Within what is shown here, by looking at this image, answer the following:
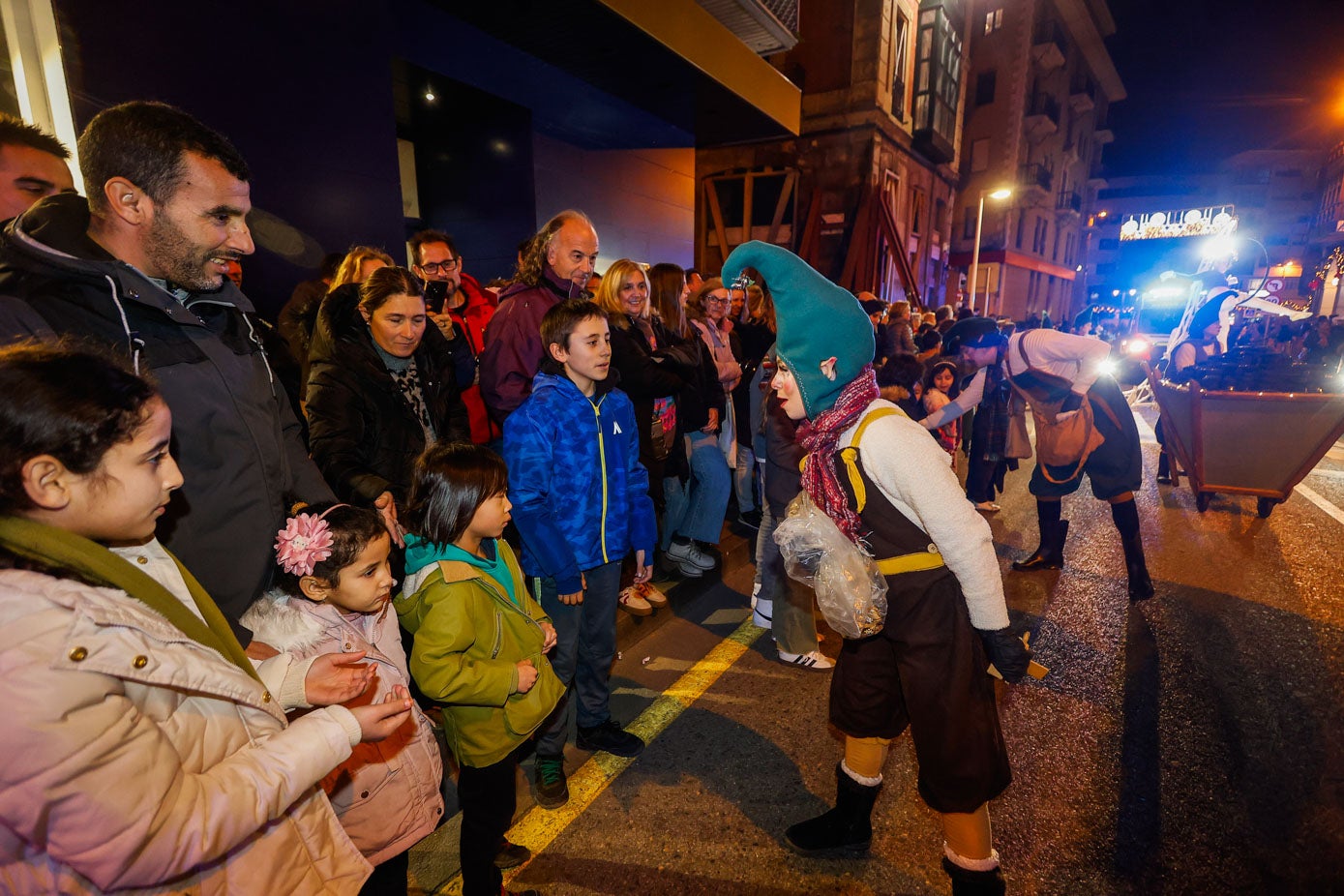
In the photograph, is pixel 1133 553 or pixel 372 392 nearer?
pixel 372 392

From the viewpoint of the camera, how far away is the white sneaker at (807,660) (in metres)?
3.58

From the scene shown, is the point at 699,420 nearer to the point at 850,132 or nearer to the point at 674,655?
the point at 674,655

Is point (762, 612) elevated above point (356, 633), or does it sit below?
below

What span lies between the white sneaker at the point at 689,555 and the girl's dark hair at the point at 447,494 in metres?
2.90

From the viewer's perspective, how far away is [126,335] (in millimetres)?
1563

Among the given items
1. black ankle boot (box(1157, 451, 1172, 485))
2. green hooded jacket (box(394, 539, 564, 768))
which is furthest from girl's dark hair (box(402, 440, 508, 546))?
black ankle boot (box(1157, 451, 1172, 485))

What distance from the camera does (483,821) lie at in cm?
204

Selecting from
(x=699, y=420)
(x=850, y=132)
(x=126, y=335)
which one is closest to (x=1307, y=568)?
(x=699, y=420)

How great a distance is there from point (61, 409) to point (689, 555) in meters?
4.05

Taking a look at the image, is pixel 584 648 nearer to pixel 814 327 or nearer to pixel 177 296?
pixel 814 327

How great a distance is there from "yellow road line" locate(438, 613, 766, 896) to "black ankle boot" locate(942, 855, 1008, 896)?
1.41 metres

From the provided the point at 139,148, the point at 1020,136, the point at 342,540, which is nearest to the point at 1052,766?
the point at 342,540

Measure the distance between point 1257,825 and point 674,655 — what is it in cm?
267

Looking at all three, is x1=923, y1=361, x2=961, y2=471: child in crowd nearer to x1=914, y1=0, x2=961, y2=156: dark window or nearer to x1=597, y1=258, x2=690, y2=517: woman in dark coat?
x1=597, y1=258, x2=690, y2=517: woman in dark coat
